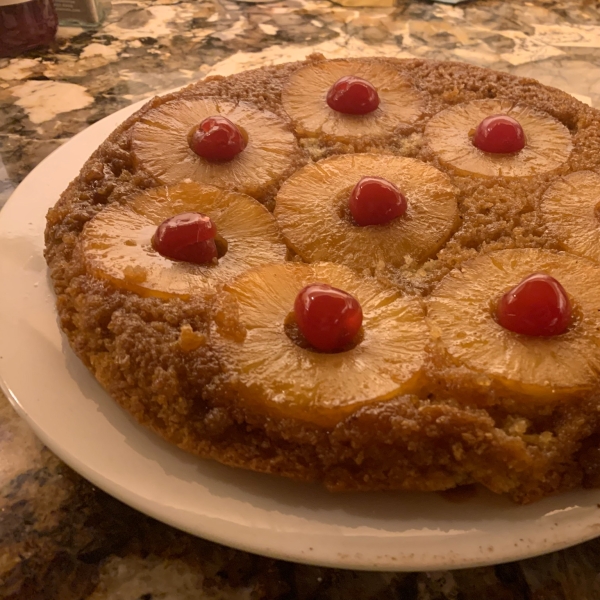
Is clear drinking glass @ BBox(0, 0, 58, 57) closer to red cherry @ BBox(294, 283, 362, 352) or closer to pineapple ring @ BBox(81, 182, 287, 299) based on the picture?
pineapple ring @ BBox(81, 182, 287, 299)

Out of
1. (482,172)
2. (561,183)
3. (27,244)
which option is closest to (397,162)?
(482,172)

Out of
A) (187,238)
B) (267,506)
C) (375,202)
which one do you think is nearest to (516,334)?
(375,202)

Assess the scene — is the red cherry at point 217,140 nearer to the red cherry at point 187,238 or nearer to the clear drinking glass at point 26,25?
the red cherry at point 187,238

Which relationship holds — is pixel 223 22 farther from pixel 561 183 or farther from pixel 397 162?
pixel 561 183

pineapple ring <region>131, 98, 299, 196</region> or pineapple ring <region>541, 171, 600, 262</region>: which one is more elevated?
pineapple ring <region>131, 98, 299, 196</region>

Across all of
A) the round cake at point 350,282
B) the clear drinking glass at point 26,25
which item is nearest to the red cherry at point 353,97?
the round cake at point 350,282

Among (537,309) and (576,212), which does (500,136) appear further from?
(537,309)

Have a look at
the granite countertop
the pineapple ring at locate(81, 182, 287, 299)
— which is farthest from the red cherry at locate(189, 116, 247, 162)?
the granite countertop
